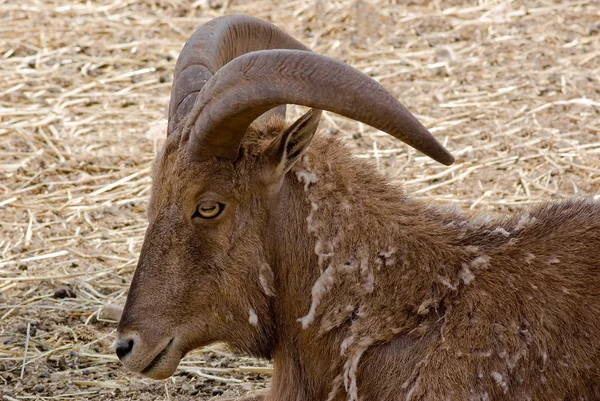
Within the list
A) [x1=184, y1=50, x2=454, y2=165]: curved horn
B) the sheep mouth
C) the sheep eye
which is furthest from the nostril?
[x1=184, y1=50, x2=454, y2=165]: curved horn

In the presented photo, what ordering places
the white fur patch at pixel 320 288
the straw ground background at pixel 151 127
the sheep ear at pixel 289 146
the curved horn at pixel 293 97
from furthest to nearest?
the straw ground background at pixel 151 127, the white fur patch at pixel 320 288, the sheep ear at pixel 289 146, the curved horn at pixel 293 97

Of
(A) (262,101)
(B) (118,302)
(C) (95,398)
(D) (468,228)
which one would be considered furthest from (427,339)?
(B) (118,302)

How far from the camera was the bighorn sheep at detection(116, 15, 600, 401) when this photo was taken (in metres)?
4.48

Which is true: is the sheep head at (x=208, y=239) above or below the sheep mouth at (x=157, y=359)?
above

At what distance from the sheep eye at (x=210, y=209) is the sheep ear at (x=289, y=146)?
0.28m

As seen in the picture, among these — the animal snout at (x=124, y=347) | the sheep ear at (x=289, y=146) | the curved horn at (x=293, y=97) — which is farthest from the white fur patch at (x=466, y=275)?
the animal snout at (x=124, y=347)

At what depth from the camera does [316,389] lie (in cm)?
485

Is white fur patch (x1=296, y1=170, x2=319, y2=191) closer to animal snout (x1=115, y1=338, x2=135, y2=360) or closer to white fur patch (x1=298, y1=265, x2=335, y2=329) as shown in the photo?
white fur patch (x1=298, y1=265, x2=335, y2=329)

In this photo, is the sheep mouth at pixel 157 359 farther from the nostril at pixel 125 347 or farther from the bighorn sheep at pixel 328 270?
the nostril at pixel 125 347

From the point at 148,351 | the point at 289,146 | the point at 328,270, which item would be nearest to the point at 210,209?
the point at 289,146

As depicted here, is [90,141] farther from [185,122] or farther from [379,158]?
[185,122]

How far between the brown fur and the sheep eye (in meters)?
0.03

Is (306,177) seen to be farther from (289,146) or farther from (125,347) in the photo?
(125,347)

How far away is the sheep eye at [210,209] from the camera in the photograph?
4.73m
